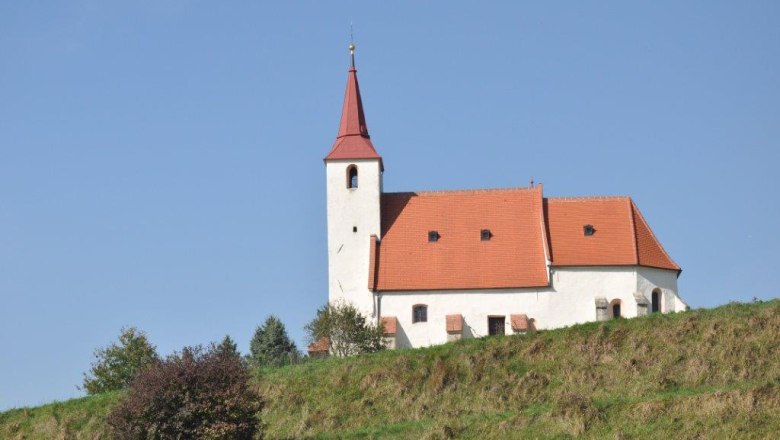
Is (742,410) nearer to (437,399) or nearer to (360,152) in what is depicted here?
(437,399)

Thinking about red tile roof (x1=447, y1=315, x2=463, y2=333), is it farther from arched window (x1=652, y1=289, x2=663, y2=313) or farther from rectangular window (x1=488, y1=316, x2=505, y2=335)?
arched window (x1=652, y1=289, x2=663, y2=313)

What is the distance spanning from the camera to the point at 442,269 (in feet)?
180

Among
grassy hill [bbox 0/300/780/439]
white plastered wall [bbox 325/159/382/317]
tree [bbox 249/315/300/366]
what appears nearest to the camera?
grassy hill [bbox 0/300/780/439]

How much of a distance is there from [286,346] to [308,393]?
23.6m

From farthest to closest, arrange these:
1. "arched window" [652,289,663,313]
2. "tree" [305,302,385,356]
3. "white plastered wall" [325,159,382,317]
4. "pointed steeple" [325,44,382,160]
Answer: "pointed steeple" [325,44,382,160], "white plastered wall" [325,159,382,317], "arched window" [652,289,663,313], "tree" [305,302,385,356]

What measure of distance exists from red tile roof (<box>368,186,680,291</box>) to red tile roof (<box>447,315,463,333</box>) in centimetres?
126

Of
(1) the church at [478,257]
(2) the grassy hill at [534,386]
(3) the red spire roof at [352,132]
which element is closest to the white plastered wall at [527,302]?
(1) the church at [478,257]

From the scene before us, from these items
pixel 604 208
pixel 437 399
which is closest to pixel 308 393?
pixel 437 399

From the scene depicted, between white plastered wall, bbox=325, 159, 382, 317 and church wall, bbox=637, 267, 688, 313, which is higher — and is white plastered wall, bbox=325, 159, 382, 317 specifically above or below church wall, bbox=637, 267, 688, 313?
above

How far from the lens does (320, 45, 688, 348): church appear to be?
53906 millimetres

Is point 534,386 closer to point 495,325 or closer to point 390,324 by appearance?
point 495,325

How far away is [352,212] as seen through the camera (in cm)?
5622

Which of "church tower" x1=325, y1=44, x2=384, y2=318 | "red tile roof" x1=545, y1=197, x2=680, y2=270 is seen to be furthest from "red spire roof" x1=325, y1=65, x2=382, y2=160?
"red tile roof" x1=545, y1=197, x2=680, y2=270

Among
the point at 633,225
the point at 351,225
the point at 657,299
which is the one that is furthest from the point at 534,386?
the point at 351,225
